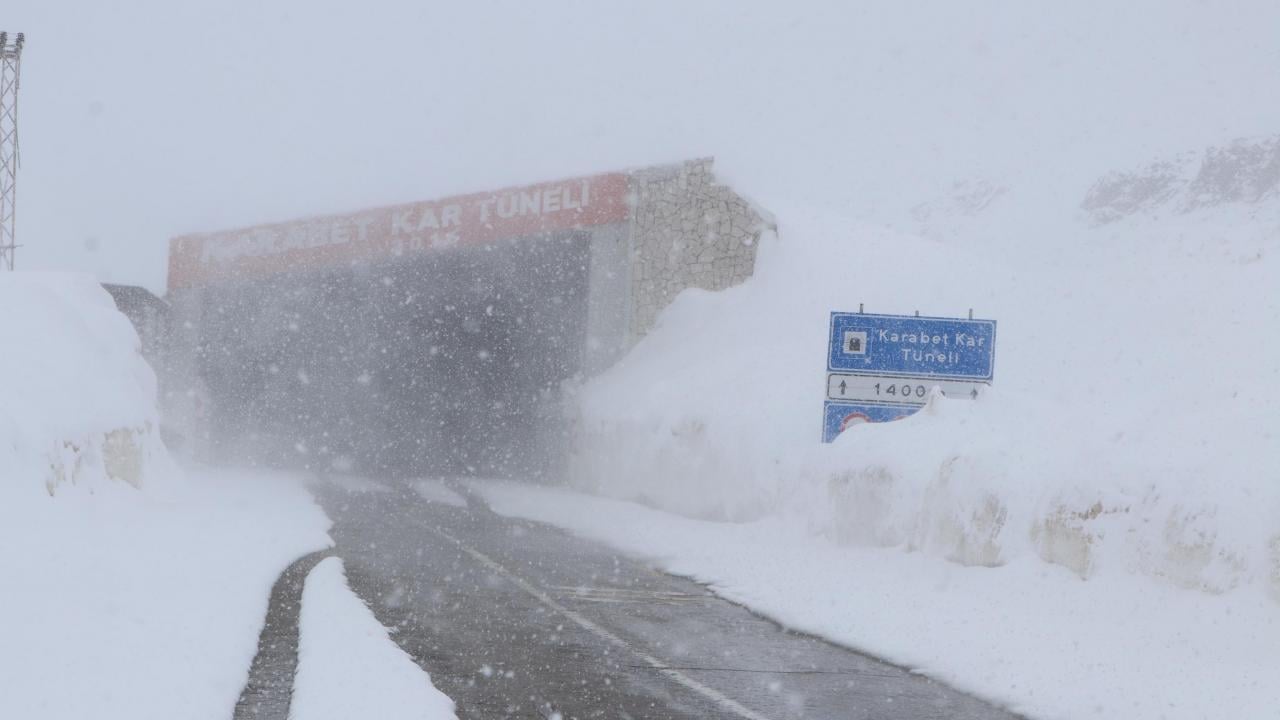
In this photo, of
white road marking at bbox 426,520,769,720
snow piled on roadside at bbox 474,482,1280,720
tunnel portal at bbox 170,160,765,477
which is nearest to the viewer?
white road marking at bbox 426,520,769,720

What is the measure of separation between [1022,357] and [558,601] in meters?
12.6

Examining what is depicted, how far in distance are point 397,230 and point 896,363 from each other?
19.6m

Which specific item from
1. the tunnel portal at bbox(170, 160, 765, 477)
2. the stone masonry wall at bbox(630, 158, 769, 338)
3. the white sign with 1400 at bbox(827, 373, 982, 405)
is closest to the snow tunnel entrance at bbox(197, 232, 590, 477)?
the tunnel portal at bbox(170, 160, 765, 477)

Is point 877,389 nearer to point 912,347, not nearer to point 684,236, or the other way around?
point 912,347

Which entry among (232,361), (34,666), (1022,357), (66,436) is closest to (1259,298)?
(1022,357)

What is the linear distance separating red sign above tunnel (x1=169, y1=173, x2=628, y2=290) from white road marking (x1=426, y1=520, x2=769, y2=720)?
1468 cm

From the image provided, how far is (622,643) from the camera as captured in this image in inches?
410

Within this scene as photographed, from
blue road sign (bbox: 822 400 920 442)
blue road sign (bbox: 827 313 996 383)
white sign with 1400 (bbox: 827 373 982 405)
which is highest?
blue road sign (bbox: 827 313 996 383)

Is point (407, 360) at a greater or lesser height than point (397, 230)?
lesser

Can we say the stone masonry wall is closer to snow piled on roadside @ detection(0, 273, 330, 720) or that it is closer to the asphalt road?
snow piled on roadside @ detection(0, 273, 330, 720)

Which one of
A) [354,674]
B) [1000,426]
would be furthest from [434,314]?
[354,674]

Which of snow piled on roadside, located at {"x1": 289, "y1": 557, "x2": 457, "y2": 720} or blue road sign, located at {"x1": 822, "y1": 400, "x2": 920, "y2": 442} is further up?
blue road sign, located at {"x1": 822, "y1": 400, "x2": 920, "y2": 442}

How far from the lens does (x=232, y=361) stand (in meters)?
44.6

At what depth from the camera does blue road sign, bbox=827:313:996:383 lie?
55.3ft
